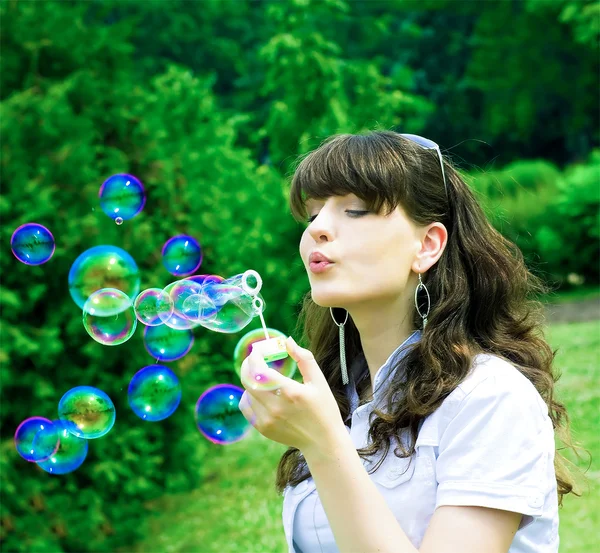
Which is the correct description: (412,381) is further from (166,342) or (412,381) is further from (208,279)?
(166,342)

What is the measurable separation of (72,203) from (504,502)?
4.20 meters

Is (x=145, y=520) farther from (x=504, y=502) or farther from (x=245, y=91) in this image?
(x=245, y=91)

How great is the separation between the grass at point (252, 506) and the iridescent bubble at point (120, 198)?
236 cm

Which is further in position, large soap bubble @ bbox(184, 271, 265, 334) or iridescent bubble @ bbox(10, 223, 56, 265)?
iridescent bubble @ bbox(10, 223, 56, 265)

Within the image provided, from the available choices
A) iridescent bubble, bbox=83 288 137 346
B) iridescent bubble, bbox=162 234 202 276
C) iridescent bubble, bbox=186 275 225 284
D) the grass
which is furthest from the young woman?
the grass

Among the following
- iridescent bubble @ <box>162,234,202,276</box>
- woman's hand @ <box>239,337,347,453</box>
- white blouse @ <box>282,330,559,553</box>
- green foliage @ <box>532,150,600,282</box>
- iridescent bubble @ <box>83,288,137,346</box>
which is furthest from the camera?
green foliage @ <box>532,150,600,282</box>

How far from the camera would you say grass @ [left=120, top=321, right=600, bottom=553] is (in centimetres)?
507

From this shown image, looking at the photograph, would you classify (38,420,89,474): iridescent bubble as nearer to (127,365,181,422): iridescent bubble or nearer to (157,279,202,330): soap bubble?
(127,365,181,422): iridescent bubble

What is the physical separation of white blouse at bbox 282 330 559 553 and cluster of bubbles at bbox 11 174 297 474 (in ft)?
1.36

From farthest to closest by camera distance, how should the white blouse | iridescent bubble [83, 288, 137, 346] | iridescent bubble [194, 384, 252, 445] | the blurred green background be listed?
the blurred green background < iridescent bubble [83, 288, 137, 346] < iridescent bubble [194, 384, 252, 445] < the white blouse

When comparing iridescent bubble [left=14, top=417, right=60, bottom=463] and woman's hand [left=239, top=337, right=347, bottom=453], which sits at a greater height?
woman's hand [left=239, top=337, right=347, bottom=453]

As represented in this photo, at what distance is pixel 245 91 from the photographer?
19422mm

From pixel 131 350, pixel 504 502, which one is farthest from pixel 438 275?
pixel 131 350

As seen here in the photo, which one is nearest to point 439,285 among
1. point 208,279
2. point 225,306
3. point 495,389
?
point 495,389
